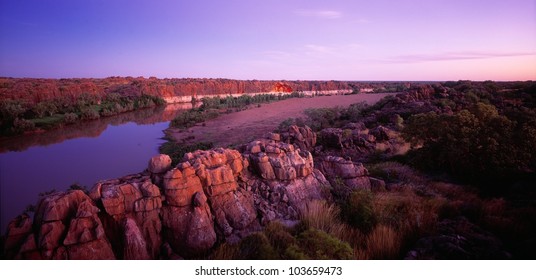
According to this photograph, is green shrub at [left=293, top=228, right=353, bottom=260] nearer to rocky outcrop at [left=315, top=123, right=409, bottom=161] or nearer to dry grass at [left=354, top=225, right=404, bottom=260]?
dry grass at [left=354, top=225, right=404, bottom=260]

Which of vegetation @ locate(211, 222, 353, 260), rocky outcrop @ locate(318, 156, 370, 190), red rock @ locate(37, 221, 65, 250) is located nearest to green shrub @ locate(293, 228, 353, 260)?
vegetation @ locate(211, 222, 353, 260)

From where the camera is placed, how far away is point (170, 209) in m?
5.41

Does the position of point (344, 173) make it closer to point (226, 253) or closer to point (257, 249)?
point (257, 249)

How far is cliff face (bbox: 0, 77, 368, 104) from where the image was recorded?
31.3m

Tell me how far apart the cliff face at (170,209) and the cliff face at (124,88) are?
2283 centimetres

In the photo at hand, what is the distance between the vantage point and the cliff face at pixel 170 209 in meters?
4.30

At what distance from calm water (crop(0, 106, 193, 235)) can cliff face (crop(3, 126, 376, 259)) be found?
18.2ft

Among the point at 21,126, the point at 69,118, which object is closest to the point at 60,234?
the point at 21,126

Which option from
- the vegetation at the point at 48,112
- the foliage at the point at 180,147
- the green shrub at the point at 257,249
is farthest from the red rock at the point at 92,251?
→ the vegetation at the point at 48,112

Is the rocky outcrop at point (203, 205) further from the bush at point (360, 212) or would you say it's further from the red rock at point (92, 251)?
the bush at point (360, 212)

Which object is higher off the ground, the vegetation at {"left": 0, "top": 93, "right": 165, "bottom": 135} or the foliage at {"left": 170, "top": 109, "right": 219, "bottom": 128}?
the vegetation at {"left": 0, "top": 93, "right": 165, "bottom": 135}

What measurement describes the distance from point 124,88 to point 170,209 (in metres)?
58.8
